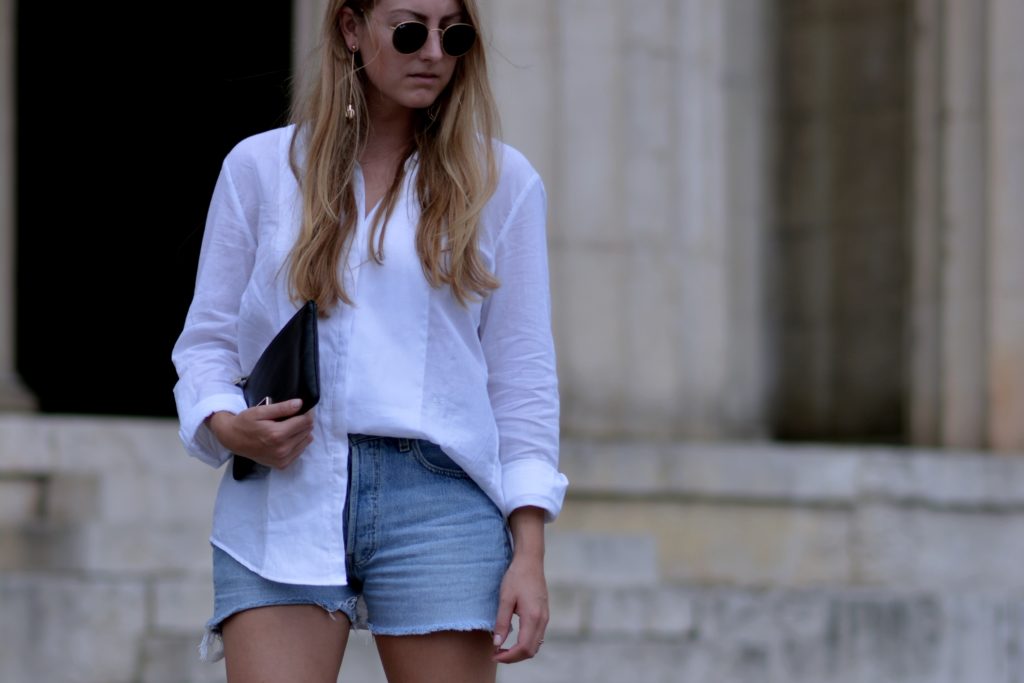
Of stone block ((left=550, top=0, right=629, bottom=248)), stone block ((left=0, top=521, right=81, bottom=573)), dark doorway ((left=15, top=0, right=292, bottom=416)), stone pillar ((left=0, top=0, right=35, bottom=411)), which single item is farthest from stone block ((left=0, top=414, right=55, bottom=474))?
dark doorway ((left=15, top=0, right=292, bottom=416))

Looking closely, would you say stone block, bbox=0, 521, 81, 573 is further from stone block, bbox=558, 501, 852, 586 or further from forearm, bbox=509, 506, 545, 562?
forearm, bbox=509, 506, 545, 562

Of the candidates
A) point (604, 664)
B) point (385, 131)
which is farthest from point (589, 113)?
point (385, 131)

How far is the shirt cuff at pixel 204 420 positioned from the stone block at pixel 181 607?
393cm

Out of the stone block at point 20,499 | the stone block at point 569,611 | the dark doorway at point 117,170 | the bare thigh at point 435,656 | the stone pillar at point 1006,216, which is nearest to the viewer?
the bare thigh at point 435,656

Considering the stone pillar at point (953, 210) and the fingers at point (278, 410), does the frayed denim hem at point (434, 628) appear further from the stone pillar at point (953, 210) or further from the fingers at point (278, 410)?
the stone pillar at point (953, 210)

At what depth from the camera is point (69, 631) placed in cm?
679

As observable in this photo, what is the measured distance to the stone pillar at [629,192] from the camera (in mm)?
9219

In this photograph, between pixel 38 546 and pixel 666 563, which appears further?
pixel 666 563

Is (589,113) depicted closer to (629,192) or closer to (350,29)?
Answer: (629,192)

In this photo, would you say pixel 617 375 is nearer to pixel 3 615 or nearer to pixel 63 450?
pixel 63 450

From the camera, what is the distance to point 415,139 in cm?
315

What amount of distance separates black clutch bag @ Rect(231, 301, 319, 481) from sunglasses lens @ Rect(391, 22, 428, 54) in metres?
0.45

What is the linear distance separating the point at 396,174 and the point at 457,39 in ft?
0.81

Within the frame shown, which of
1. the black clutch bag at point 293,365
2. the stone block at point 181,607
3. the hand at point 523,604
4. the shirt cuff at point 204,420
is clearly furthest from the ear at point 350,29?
the stone block at point 181,607
